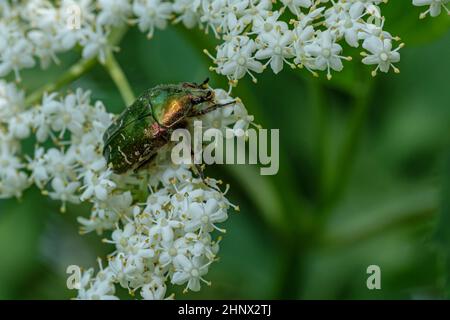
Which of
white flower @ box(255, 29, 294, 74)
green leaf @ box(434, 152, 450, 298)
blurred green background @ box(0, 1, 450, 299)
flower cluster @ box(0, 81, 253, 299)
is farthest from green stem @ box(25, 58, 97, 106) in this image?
green leaf @ box(434, 152, 450, 298)

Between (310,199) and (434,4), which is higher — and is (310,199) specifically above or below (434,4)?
above

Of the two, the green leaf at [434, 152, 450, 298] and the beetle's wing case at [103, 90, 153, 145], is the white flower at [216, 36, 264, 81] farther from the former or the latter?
the green leaf at [434, 152, 450, 298]

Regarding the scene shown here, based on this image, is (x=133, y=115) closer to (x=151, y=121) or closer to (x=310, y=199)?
(x=151, y=121)

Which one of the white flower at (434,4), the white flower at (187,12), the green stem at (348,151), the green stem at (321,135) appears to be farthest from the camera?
the green stem at (321,135)

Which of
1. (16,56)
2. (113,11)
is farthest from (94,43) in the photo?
(16,56)

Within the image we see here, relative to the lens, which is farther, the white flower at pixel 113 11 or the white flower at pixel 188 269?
the white flower at pixel 113 11

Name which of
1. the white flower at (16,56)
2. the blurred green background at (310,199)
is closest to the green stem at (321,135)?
the blurred green background at (310,199)

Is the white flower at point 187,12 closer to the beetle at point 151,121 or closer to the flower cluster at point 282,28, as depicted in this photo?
the flower cluster at point 282,28

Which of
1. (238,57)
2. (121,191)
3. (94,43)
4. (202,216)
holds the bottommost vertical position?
(202,216)
